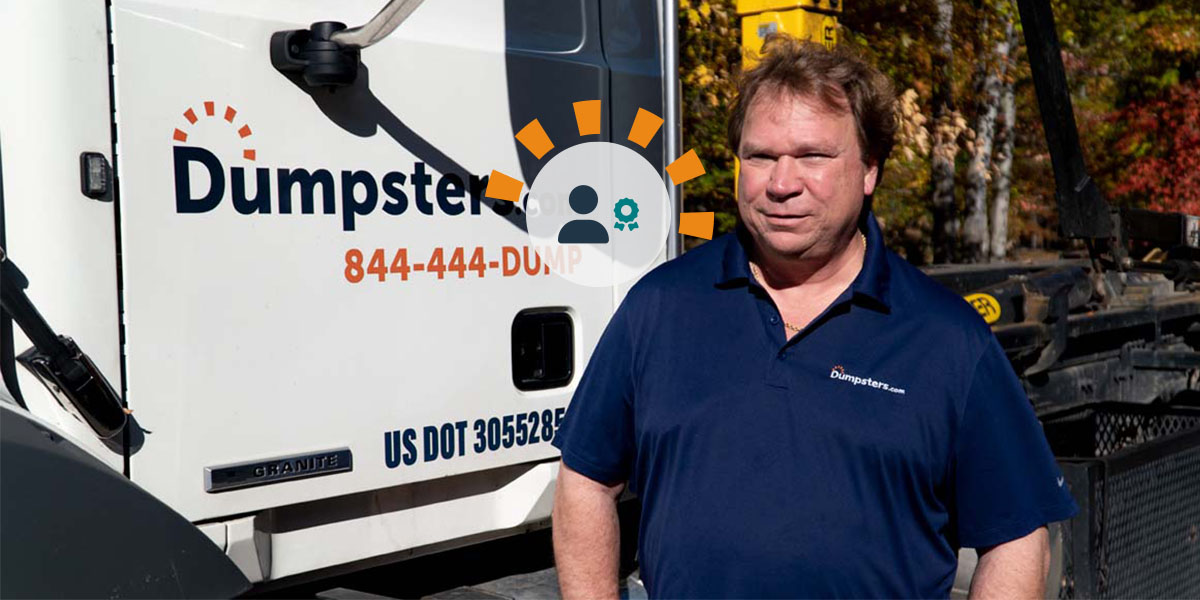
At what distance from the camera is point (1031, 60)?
4648 millimetres

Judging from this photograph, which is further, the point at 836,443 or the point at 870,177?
the point at 870,177

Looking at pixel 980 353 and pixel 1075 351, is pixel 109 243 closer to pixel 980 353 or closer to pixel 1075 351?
pixel 980 353

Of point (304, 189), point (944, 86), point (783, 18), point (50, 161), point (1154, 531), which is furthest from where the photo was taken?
point (944, 86)

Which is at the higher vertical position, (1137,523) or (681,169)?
(681,169)

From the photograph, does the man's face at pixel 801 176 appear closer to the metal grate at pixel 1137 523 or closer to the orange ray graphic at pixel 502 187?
the orange ray graphic at pixel 502 187

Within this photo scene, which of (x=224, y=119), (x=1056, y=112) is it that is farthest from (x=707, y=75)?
(x=224, y=119)

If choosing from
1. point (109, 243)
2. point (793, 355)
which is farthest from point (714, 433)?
point (109, 243)

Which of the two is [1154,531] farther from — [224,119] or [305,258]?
[224,119]

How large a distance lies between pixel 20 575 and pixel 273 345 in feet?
2.53

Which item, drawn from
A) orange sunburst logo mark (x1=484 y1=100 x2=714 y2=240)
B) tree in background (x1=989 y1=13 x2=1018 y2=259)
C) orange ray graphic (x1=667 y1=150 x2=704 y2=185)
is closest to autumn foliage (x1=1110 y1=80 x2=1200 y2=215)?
tree in background (x1=989 y1=13 x2=1018 y2=259)

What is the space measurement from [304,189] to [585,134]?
80 cm

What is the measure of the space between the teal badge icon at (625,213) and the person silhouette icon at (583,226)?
0.19 feet

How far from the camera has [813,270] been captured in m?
1.94

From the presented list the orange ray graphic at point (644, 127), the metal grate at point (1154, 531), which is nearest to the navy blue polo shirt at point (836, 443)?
the orange ray graphic at point (644, 127)
